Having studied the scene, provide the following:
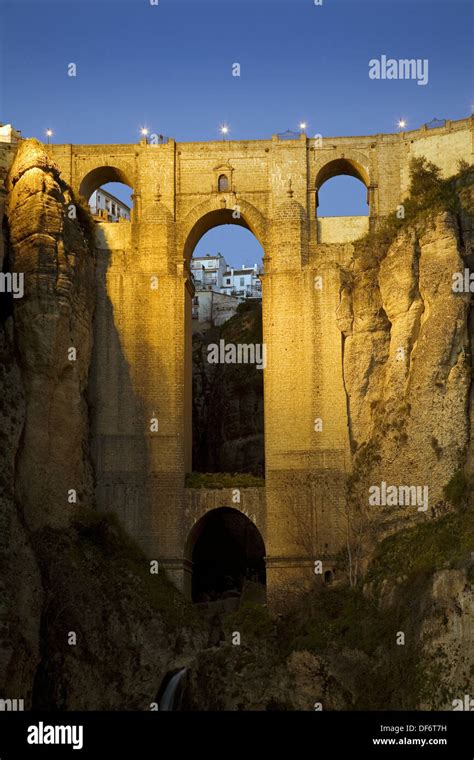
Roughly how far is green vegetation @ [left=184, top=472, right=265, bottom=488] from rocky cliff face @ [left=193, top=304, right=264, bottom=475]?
786 cm

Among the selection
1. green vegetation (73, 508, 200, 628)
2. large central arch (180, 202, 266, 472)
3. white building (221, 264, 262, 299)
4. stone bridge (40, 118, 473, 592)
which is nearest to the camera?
green vegetation (73, 508, 200, 628)

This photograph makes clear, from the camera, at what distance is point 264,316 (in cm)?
5266

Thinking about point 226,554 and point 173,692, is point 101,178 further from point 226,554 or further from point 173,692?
point 173,692

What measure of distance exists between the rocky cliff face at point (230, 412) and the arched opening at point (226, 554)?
7.80 ft

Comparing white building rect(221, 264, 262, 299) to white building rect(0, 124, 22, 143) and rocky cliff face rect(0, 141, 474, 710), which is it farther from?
rocky cliff face rect(0, 141, 474, 710)

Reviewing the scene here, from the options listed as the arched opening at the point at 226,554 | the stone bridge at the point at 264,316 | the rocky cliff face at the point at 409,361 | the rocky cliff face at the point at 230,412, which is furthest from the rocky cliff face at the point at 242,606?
the rocky cliff face at the point at 230,412

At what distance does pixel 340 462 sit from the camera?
1998 inches

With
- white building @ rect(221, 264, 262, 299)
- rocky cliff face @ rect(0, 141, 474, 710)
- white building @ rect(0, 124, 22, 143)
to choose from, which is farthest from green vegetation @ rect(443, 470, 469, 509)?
white building @ rect(221, 264, 262, 299)

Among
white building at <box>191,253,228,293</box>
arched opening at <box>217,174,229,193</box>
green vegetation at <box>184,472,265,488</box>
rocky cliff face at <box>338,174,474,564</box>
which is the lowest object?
green vegetation at <box>184,472,265,488</box>

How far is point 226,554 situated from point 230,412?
6.50m

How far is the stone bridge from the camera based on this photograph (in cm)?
5091

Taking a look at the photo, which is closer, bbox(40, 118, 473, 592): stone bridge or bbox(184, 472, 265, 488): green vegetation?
bbox(40, 118, 473, 592): stone bridge

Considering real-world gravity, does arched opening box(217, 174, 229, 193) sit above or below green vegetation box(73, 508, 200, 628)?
above

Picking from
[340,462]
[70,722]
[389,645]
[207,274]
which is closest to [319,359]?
[340,462]
